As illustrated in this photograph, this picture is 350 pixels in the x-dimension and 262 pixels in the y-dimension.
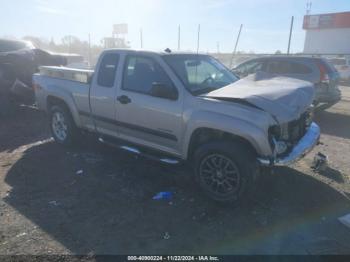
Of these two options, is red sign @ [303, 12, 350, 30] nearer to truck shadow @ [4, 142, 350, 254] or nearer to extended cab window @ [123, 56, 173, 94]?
truck shadow @ [4, 142, 350, 254]

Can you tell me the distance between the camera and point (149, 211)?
4.03m

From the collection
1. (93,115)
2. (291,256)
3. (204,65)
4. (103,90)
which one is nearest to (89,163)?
(93,115)

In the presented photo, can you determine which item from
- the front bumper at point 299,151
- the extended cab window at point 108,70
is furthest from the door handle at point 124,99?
the front bumper at point 299,151

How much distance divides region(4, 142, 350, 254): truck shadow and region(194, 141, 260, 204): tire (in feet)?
0.63

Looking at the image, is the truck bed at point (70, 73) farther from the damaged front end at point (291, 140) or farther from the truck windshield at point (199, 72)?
the damaged front end at point (291, 140)

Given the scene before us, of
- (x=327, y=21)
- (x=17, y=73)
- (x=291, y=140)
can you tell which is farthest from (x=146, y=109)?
(x=327, y=21)

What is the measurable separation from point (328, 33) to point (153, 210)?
42.3 meters

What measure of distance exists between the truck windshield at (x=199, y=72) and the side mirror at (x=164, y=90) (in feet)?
0.65

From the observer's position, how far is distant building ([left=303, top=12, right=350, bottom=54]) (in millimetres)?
37509

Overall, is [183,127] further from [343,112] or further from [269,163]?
[343,112]

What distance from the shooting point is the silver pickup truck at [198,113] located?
3852 mm

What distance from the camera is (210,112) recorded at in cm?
401

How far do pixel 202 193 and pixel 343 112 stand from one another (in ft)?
24.7

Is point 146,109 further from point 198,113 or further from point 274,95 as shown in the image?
point 274,95
